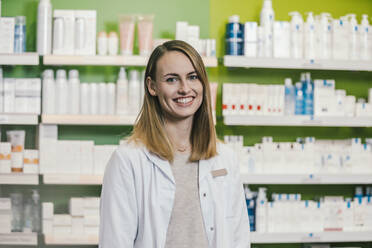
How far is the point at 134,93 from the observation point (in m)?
3.30

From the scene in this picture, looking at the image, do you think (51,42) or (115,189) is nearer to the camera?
(115,189)

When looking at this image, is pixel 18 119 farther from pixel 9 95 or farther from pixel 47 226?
pixel 47 226

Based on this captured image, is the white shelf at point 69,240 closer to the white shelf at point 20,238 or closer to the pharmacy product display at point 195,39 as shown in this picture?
the white shelf at point 20,238

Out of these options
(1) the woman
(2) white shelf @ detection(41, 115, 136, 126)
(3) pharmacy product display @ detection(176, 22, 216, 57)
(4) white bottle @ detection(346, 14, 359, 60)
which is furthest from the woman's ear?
(4) white bottle @ detection(346, 14, 359, 60)

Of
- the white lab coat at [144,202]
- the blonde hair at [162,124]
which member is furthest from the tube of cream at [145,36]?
the white lab coat at [144,202]

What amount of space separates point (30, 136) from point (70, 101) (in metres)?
0.53

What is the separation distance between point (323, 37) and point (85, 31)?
164 cm

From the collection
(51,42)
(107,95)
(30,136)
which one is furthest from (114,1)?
(30,136)

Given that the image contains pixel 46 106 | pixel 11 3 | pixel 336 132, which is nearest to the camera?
pixel 46 106

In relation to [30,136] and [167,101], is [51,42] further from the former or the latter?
[167,101]

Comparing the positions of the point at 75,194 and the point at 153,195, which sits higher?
the point at 153,195

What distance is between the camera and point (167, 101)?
5.15ft

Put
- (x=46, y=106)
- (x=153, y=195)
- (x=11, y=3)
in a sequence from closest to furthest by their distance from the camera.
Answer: (x=153, y=195) → (x=46, y=106) → (x=11, y=3)

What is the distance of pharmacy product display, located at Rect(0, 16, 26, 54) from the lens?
3.26 meters
